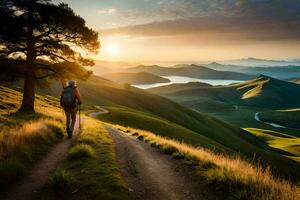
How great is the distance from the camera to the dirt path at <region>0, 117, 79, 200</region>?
8661 millimetres

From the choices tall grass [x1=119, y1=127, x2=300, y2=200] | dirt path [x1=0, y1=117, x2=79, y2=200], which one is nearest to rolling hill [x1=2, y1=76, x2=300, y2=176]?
dirt path [x1=0, y1=117, x2=79, y2=200]

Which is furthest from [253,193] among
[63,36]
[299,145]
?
[299,145]

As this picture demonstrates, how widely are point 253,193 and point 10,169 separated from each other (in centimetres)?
767

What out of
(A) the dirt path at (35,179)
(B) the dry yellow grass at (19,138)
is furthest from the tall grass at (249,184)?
(B) the dry yellow grass at (19,138)

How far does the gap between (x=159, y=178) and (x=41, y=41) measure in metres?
23.0

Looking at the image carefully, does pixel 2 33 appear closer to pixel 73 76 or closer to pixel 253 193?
pixel 73 76

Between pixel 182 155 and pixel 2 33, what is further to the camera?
pixel 2 33

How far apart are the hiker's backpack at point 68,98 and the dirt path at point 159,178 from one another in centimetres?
475

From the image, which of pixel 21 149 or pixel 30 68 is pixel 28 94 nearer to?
pixel 30 68

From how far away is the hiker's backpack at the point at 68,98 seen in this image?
1761 centimetres

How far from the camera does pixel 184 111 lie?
4756 inches

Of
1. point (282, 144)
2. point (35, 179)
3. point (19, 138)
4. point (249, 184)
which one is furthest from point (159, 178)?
point (282, 144)

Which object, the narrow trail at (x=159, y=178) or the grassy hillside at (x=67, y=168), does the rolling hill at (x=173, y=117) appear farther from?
the narrow trail at (x=159, y=178)

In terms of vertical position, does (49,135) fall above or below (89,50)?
below
